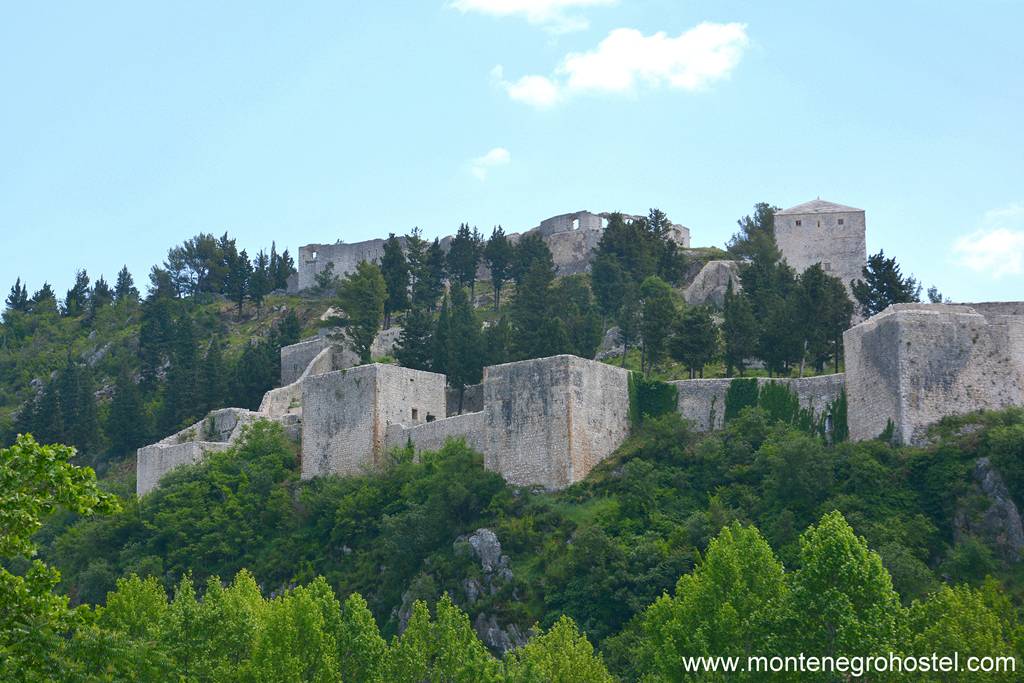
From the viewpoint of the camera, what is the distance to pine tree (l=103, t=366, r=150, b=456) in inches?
2377

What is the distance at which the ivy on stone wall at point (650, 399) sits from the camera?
4700 centimetres

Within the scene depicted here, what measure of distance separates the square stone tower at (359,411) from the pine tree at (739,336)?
28.8ft

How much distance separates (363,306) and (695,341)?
14.6 meters

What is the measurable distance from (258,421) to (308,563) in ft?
29.4


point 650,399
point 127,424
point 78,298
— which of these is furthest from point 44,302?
point 650,399

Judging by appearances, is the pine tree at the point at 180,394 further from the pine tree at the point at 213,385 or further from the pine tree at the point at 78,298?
the pine tree at the point at 78,298

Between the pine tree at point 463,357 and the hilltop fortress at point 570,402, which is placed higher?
the pine tree at point 463,357

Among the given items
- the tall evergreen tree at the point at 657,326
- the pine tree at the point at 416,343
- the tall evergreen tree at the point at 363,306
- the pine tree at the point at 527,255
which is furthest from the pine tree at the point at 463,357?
the pine tree at the point at 527,255

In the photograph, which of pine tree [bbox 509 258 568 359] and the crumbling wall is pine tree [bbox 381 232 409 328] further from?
the crumbling wall

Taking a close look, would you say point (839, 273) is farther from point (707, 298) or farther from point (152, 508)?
point (152, 508)

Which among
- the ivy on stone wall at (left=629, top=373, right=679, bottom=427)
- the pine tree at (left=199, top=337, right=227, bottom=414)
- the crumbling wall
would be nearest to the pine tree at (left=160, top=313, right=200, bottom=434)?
the pine tree at (left=199, top=337, right=227, bottom=414)

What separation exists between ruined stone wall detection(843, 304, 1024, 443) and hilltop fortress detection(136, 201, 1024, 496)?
3cm

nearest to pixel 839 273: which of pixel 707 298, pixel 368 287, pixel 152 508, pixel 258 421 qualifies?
pixel 707 298

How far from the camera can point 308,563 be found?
45.6 meters
